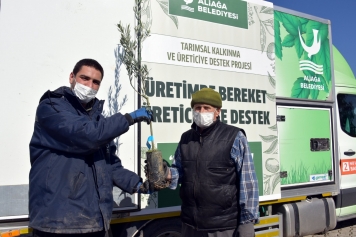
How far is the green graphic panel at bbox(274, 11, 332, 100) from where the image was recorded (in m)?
4.74

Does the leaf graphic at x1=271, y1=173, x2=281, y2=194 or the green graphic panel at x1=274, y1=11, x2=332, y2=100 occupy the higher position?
the green graphic panel at x1=274, y1=11, x2=332, y2=100

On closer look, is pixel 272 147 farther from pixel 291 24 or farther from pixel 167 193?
pixel 291 24

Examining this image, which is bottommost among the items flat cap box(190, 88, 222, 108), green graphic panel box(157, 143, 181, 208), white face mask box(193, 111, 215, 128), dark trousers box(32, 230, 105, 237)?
dark trousers box(32, 230, 105, 237)

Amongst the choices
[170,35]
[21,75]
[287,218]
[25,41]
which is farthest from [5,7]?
[287,218]

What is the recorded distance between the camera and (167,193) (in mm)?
3779

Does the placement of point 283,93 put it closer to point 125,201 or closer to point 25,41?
point 125,201

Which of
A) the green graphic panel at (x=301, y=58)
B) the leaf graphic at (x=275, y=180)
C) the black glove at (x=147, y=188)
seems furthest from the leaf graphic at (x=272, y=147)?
the black glove at (x=147, y=188)

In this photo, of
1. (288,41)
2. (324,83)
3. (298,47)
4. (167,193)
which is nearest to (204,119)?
(167,193)

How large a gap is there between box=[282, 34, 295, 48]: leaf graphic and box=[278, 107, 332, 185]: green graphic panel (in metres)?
0.80

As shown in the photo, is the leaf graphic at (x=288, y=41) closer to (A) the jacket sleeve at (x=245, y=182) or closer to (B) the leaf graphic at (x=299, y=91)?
(B) the leaf graphic at (x=299, y=91)

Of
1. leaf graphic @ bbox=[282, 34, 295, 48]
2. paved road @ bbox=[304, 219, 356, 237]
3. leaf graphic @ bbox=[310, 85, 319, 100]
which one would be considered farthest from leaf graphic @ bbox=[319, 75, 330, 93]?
paved road @ bbox=[304, 219, 356, 237]

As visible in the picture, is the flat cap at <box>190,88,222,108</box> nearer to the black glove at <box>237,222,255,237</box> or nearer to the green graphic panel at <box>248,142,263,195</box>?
the black glove at <box>237,222,255,237</box>

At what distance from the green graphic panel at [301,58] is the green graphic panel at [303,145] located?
241mm

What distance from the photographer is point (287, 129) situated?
4785mm
